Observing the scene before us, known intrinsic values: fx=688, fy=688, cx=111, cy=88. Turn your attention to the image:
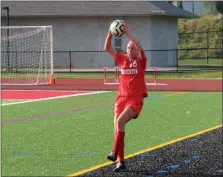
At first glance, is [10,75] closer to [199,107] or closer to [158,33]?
[158,33]

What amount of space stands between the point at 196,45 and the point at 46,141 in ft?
156

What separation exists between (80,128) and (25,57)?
1093 inches

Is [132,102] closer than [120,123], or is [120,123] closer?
[132,102]

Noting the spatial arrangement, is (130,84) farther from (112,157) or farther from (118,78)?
(118,78)

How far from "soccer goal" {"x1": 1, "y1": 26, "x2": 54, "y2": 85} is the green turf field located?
11345 millimetres

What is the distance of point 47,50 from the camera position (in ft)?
138

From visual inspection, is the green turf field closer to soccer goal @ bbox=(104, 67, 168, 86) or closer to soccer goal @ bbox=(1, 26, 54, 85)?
soccer goal @ bbox=(104, 67, 168, 86)

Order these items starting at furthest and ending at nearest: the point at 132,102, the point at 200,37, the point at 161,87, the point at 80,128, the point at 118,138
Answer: the point at 200,37 < the point at 161,87 < the point at 80,128 < the point at 118,138 < the point at 132,102

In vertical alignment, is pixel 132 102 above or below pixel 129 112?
above

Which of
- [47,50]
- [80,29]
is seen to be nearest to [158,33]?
[80,29]

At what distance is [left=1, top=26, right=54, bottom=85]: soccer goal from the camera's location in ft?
119

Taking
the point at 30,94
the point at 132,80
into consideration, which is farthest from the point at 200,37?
the point at 132,80

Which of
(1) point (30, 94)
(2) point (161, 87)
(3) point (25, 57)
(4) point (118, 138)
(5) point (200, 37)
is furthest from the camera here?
(5) point (200, 37)

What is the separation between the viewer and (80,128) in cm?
1595
